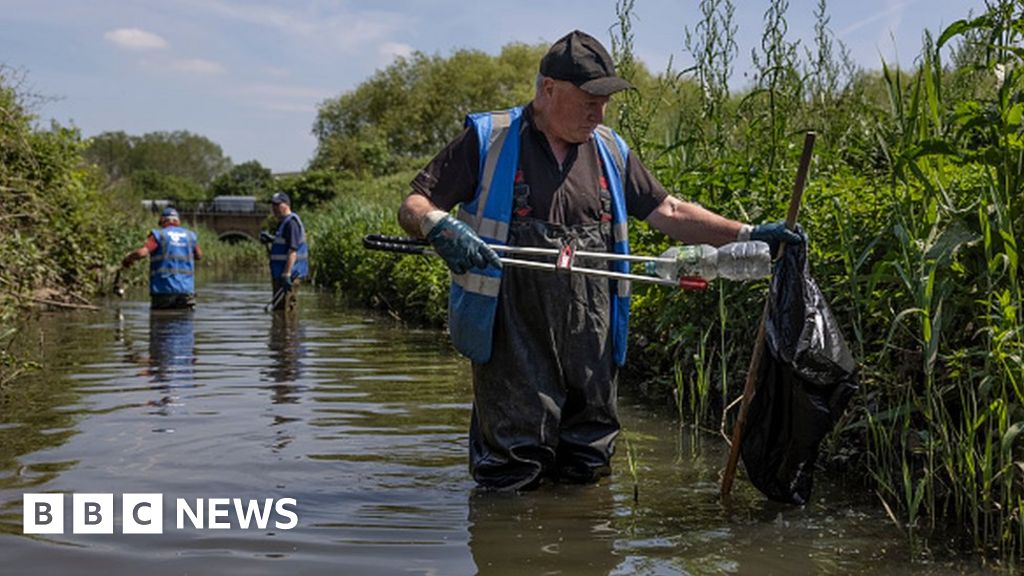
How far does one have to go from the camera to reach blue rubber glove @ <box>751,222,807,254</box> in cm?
465

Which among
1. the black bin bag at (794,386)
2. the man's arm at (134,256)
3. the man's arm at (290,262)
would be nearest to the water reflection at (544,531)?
the black bin bag at (794,386)

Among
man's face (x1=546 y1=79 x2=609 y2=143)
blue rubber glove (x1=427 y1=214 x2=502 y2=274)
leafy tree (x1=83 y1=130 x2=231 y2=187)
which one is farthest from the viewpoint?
leafy tree (x1=83 y1=130 x2=231 y2=187)

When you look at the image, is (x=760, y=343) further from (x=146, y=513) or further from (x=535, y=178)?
(x=146, y=513)

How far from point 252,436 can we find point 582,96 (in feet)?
9.54

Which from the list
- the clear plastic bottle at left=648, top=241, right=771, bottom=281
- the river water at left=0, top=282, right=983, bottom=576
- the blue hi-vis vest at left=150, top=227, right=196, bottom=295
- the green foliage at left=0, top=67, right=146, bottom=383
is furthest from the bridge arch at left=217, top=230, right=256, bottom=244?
the clear plastic bottle at left=648, top=241, right=771, bottom=281

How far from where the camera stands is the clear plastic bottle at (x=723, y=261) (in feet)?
14.7

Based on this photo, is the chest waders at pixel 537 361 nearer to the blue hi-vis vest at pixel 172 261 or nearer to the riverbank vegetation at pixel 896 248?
the riverbank vegetation at pixel 896 248

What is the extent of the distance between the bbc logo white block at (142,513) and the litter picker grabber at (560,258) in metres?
1.32

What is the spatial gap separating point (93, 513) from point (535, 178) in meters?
2.17

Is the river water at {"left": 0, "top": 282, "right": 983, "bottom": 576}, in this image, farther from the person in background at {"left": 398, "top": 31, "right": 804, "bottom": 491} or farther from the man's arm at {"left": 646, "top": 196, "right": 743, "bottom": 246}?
the man's arm at {"left": 646, "top": 196, "right": 743, "bottom": 246}

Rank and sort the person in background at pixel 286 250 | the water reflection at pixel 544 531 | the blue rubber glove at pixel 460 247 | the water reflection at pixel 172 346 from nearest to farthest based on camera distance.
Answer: the water reflection at pixel 544 531, the blue rubber glove at pixel 460 247, the water reflection at pixel 172 346, the person in background at pixel 286 250

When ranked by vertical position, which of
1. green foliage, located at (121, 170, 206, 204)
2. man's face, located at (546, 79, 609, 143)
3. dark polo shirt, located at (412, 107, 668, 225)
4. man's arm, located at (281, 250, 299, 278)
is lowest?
man's arm, located at (281, 250, 299, 278)

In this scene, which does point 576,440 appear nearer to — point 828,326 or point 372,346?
point 828,326

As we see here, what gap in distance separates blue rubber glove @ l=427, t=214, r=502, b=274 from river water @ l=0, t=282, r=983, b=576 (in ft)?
3.24
